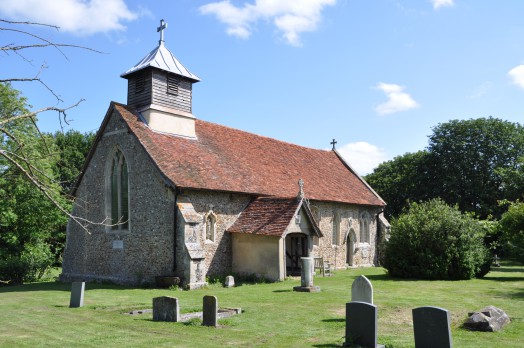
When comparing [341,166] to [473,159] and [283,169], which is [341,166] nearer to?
[283,169]

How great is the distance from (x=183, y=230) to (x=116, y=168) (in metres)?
6.30

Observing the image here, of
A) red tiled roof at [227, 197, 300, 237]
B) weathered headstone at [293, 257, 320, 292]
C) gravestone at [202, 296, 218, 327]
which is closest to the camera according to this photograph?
gravestone at [202, 296, 218, 327]

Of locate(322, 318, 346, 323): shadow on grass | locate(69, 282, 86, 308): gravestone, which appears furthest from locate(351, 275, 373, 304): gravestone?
locate(69, 282, 86, 308): gravestone

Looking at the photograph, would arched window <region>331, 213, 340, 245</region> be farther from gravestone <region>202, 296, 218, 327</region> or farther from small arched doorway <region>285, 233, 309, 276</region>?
gravestone <region>202, 296, 218, 327</region>

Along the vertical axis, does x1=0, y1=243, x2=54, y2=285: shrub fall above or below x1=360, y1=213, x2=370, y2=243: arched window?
below

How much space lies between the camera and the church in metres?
22.2

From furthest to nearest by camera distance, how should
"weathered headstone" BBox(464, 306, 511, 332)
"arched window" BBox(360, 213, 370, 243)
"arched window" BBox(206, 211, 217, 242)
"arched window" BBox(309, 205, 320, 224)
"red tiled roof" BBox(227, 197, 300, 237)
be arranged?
"arched window" BBox(360, 213, 370, 243) < "arched window" BBox(309, 205, 320, 224) < "arched window" BBox(206, 211, 217, 242) < "red tiled roof" BBox(227, 197, 300, 237) < "weathered headstone" BBox(464, 306, 511, 332)

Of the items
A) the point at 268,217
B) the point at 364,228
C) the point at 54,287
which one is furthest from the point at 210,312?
the point at 364,228

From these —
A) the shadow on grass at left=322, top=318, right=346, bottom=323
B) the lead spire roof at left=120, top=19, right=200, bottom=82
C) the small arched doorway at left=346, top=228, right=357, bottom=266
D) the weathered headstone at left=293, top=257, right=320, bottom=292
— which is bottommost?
the shadow on grass at left=322, top=318, right=346, bottom=323

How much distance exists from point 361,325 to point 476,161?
43.9 metres

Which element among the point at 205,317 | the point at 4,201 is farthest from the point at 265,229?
the point at 4,201

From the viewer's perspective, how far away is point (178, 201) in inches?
861

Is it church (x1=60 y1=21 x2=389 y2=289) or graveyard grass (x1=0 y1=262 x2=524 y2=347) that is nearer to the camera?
graveyard grass (x1=0 y1=262 x2=524 y2=347)

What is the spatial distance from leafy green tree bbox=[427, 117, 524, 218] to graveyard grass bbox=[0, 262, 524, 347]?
28.0 metres
